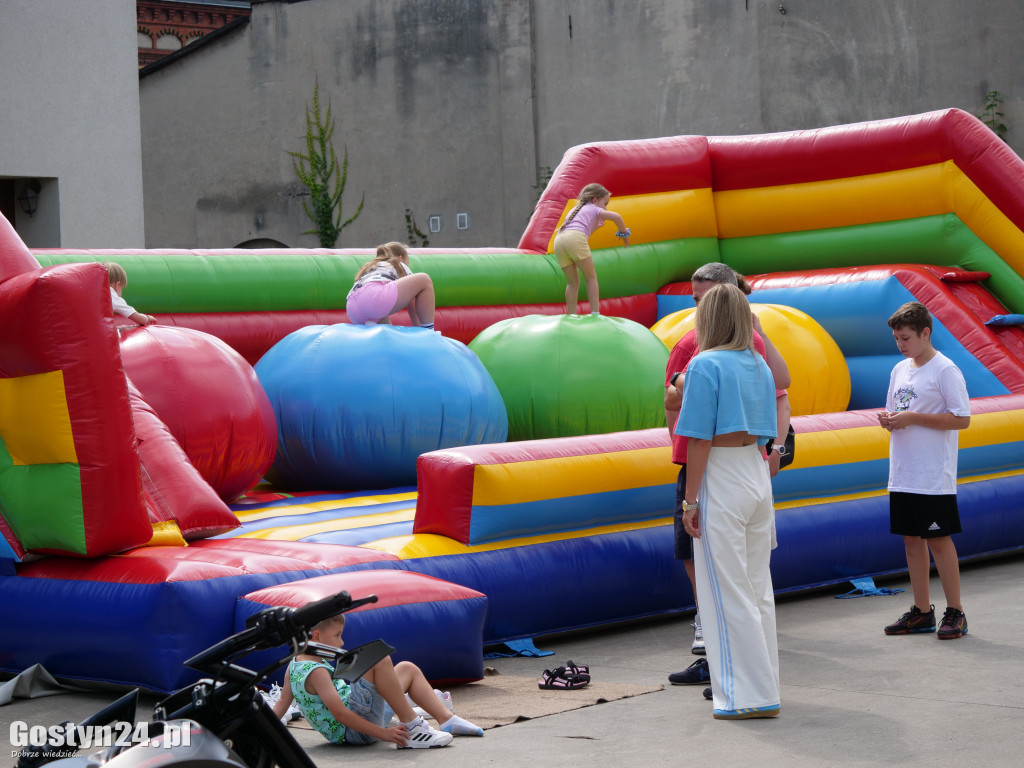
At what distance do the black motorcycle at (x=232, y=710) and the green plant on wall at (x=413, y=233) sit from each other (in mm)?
17149

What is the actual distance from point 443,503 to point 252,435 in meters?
1.20

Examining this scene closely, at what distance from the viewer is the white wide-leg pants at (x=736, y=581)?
402cm

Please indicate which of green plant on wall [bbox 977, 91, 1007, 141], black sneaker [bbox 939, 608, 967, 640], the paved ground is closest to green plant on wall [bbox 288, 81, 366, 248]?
green plant on wall [bbox 977, 91, 1007, 141]

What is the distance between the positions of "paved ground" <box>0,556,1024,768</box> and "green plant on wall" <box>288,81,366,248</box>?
47.7ft

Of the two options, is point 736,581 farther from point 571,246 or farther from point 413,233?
point 413,233

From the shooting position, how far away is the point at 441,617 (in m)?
4.43

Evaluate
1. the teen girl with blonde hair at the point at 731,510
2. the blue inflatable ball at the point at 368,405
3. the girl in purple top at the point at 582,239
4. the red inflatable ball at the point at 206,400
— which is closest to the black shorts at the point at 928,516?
the teen girl with blonde hair at the point at 731,510

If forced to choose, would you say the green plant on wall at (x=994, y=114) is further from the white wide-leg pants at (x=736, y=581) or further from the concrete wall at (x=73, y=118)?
the white wide-leg pants at (x=736, y=581)

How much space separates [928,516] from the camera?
16.9ft

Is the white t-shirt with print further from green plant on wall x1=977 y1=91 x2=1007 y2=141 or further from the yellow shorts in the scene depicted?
green plant on wall x1=977 y1=91 x2=1007 y2=141

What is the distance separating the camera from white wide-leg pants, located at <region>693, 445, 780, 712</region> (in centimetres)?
402

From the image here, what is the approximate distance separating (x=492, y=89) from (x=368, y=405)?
12781 mm

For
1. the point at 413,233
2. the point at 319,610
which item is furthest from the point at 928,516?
the point at 413,233

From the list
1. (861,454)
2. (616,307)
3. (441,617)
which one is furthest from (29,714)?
(616,307)
